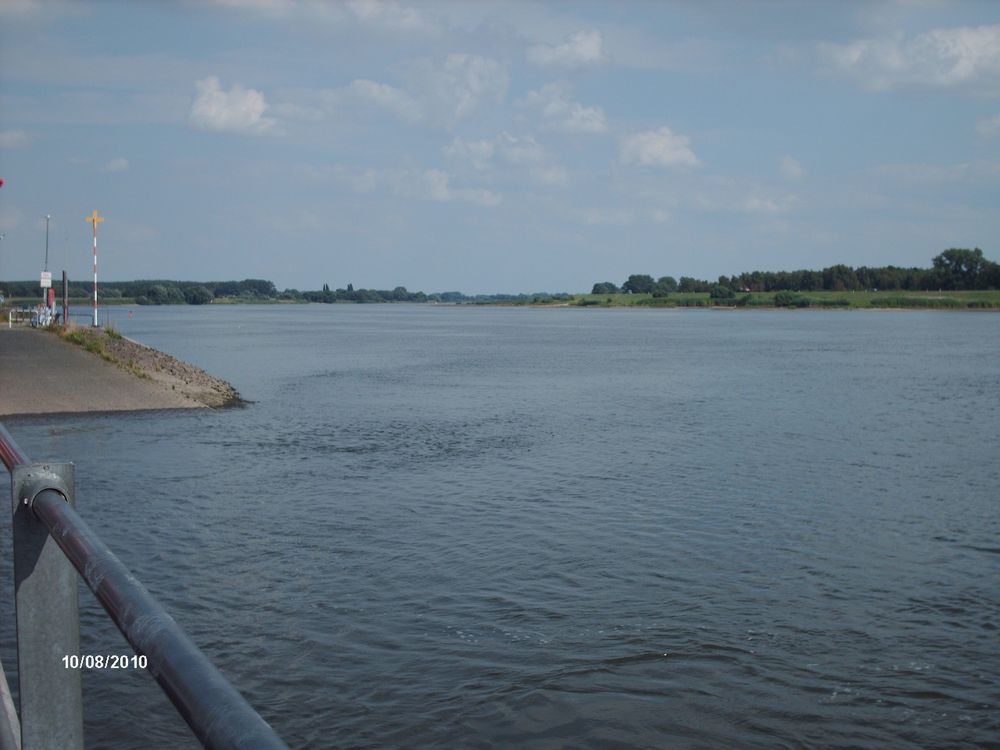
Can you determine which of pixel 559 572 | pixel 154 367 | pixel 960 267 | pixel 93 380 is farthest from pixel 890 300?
pixel 559 572

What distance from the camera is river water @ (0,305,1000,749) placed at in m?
8.01

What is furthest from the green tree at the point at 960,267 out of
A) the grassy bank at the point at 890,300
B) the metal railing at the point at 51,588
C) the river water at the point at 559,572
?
the metal railing at the point at 51,588

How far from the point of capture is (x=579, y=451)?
20.8 meters

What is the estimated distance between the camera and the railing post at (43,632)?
2010 mm

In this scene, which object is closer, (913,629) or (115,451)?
(913,629)

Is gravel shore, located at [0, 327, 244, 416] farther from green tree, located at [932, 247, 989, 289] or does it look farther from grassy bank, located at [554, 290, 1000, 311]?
green tree, located at [932, 247, 989, 289]

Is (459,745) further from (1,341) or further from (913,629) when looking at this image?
(1,341)

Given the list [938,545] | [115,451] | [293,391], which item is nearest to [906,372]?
[293,391]

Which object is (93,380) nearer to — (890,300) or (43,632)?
(43,632)

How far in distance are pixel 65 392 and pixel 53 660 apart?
25850 millimetres

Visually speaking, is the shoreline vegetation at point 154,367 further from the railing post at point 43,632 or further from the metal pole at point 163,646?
the metal pole at point 163,646

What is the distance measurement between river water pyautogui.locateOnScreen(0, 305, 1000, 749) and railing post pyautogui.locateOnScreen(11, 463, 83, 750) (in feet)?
4.96

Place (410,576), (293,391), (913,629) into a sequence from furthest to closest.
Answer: (293,391), (410,576), (913,629)

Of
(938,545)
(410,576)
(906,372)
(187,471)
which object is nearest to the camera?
(410,576)
